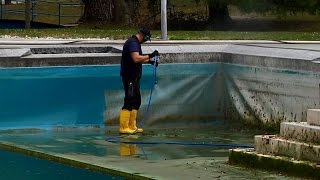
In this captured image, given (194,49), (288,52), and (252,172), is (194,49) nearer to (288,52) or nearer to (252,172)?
(288,52)

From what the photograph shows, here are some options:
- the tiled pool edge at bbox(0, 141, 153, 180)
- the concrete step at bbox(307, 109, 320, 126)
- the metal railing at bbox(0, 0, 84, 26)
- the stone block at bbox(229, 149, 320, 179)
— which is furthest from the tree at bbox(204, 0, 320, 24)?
the concrete step at bbox(307, 109, 320, 126)

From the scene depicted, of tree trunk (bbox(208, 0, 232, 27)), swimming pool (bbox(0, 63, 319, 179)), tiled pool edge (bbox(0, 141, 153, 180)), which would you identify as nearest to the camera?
tiled pool edge (bbox(0, 141, 153, 180))

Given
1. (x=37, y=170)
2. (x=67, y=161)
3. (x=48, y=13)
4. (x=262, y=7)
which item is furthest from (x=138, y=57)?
(x=48, y=13)

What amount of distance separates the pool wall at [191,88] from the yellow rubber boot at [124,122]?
3.54 feet

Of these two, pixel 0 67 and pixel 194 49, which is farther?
pixel 194 49

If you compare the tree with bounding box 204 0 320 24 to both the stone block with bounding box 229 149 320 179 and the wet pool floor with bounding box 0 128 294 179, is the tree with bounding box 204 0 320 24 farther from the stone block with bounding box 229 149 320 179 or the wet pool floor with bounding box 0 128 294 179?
the stone block with bounding box 229 149 320 179

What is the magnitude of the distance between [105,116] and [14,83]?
5.66 ft

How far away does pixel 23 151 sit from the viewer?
13.6 m

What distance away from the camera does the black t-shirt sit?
51.0 feet

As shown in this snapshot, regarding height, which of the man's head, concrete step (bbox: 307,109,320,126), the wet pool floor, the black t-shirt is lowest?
the wet pool floor

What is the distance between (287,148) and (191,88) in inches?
247

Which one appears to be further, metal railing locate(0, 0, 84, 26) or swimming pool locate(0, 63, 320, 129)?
metal railing locate(0, 0, 84, 26)

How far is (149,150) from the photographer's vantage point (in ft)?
45.6

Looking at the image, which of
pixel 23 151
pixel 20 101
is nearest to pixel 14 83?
pixel 20 101
